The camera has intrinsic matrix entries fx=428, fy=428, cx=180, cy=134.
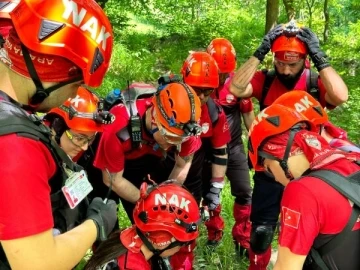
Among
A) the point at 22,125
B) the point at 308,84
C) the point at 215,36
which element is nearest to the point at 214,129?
→ the point at 308,84

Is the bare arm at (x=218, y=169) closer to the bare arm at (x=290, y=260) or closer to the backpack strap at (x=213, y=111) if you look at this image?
the backpack strap at (x=213, y=111)

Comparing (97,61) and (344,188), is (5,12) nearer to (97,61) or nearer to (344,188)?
(97,61)

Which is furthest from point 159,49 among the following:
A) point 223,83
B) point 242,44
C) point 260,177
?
point 260,177

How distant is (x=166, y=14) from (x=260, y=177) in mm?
14951

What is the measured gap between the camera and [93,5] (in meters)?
2.13

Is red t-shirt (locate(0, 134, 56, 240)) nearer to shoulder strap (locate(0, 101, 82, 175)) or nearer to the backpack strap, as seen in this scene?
shoulder strap (locate(0, 101, 82, 175))

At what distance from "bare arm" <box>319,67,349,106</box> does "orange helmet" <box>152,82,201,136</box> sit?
150cm

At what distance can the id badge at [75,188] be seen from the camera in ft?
7.22

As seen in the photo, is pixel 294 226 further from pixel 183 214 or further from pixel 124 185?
pixel 124 185

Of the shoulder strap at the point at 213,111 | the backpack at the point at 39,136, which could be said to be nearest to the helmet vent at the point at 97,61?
the backpack at the point at 39,136

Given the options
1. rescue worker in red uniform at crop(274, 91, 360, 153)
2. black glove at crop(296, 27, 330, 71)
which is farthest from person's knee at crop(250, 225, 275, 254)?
black glove at crop(296, 27, 330, 71)

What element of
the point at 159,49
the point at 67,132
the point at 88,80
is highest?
the point at 88,80

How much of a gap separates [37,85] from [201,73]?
9.77 feet

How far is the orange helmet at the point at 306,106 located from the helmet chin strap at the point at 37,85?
6.67 feet
